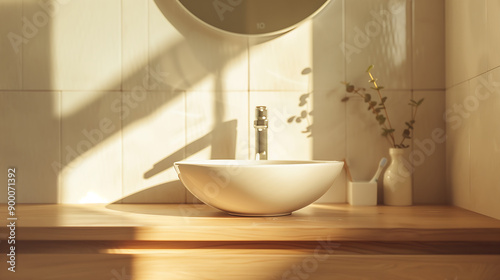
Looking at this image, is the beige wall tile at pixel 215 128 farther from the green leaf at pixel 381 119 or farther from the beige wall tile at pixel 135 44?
the green leaf at pixel 381 119

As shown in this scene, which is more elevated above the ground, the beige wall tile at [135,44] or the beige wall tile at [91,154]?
the beige wall tile at [135,44]

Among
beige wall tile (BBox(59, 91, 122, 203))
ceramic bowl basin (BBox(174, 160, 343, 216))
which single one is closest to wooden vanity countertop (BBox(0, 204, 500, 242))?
ceramic bowl basin (BBox(174, 160, 343, 216))

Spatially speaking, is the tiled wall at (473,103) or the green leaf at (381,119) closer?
the tiled wall at (473,103)

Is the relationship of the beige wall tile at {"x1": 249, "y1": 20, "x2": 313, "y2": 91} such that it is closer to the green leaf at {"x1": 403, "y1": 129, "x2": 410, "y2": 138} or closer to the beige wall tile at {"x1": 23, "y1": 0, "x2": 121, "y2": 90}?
the green leaf at {"x1": 403, "y1": 129, "x2": 410, "y2": 138}

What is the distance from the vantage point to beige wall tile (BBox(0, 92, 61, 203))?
56.1 inches

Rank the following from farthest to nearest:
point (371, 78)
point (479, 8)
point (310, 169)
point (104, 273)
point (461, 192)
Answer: point (371, 78), point (461, 192), point (479, 8), point (310, 169), point (104, 273)

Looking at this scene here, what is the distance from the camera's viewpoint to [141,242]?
1000mm

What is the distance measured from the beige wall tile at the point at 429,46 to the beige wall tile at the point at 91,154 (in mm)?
945

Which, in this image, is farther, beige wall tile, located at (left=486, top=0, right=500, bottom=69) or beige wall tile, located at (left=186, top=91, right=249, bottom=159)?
beige wall tile, located at (left=186, top=91, right=249, bottom=159)

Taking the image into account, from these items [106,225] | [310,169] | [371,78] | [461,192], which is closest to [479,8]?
[371,78]

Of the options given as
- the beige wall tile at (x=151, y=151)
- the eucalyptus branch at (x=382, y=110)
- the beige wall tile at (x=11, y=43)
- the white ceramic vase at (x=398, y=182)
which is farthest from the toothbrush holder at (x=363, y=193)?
A: the beige wall tile at (x=11, y=43)

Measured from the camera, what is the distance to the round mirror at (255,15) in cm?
143

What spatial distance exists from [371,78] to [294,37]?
0.27 metres

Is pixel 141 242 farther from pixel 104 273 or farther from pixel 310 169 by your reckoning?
pixel 310 169
